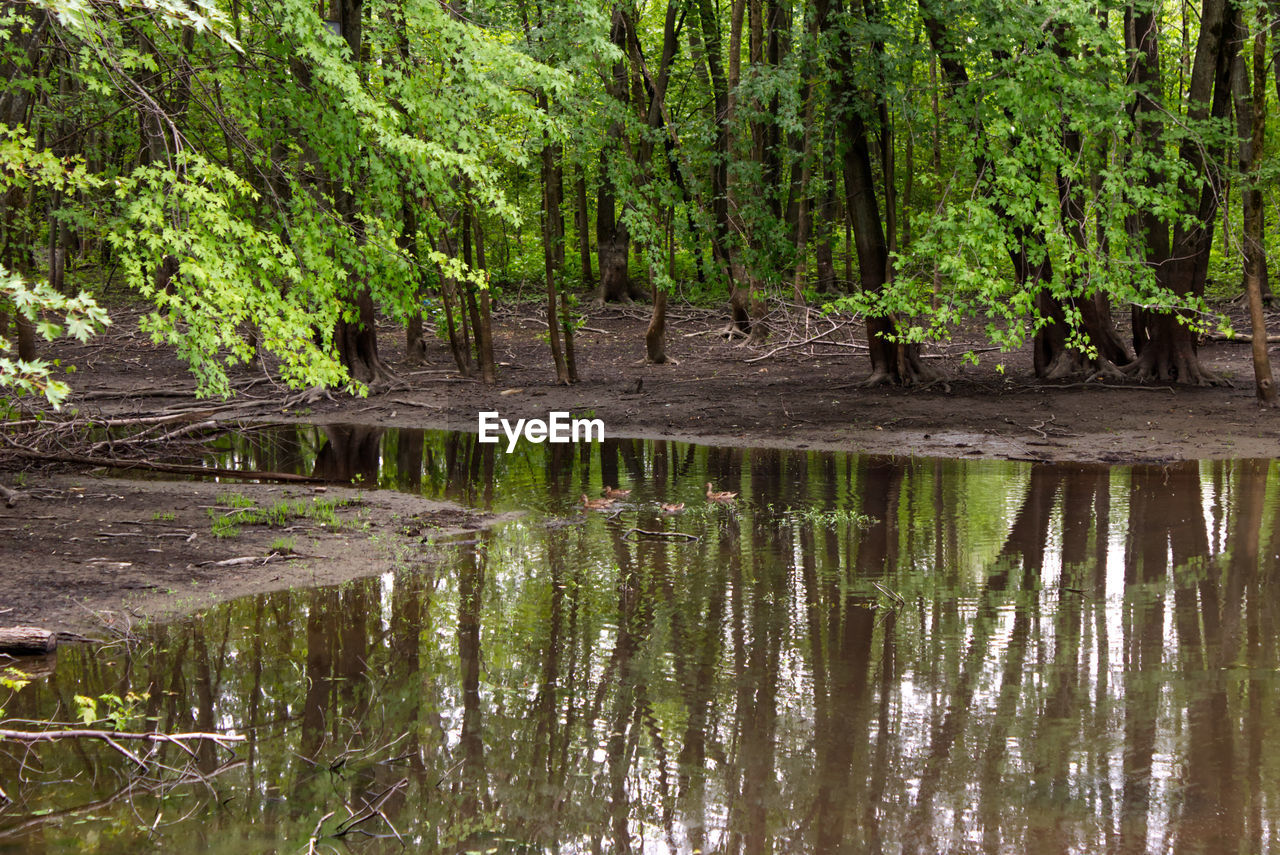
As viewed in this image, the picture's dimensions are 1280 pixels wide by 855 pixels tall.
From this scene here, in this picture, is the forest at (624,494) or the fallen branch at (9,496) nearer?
the forest at (624,494)

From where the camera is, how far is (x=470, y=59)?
11.6 meters

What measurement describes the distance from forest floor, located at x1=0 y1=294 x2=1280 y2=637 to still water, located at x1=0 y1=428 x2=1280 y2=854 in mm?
837

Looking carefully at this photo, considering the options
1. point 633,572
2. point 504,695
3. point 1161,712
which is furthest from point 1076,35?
point 504,695

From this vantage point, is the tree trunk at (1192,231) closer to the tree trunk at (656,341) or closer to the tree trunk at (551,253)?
the tree trunk at (656,341)

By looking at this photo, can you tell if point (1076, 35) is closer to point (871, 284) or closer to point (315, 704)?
point (871, 284)

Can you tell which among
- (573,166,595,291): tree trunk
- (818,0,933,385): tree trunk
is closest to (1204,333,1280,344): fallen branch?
(818,0,933,385): tree trunk

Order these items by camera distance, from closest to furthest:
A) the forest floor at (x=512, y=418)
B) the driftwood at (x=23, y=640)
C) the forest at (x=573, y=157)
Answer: the driftwood at (x=23, y=640)
the forest floor at (x=512, y=418)
the forest at (x=573, y=157)

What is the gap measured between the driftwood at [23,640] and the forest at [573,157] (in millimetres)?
1906

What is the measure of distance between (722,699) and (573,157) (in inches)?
609

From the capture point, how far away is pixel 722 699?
249 inches

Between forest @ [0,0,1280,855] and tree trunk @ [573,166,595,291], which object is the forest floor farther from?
tree trunk @ [573,166,595,291]

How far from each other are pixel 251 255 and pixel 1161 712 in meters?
7.25

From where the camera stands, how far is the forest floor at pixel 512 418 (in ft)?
28.7

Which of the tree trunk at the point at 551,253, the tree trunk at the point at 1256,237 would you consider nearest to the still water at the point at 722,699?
Result: the tree trunk at the point at 1256,237
